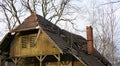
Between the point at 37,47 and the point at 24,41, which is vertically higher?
the point at 24,41

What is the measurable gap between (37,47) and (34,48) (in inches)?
13.4

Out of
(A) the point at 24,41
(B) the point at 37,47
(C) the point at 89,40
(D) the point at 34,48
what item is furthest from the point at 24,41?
(C) the point at 89,40

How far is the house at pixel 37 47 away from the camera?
25.2 metres

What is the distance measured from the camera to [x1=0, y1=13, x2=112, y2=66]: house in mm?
25219

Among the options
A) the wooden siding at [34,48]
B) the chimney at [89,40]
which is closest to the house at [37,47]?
the wooden siding at [34,48]

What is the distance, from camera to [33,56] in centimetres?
2658

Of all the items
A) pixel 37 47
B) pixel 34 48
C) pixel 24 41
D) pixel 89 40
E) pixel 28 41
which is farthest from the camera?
pixel 89 40

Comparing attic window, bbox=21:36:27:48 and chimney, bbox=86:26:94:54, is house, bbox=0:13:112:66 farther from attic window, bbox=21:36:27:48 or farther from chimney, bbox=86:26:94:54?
chimney, bbox=86:26:94:54

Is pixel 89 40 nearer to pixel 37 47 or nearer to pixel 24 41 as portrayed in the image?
pixel 37 47

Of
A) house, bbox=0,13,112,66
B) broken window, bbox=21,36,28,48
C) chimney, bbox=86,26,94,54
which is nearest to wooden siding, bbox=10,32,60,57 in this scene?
house, bbox=0,13,112,66

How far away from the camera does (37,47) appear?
2636cm

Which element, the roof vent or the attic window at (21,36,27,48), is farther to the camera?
the roof vent

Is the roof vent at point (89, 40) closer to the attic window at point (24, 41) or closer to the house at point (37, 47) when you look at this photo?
the house at point (37, 47)

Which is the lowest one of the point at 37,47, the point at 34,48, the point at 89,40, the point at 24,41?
the point at 89,40
